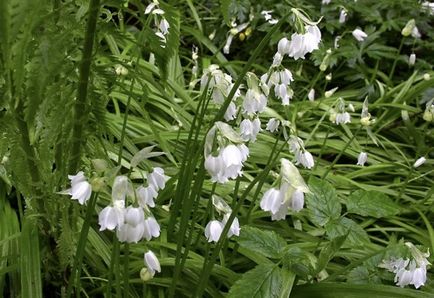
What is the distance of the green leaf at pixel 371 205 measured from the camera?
1.79 m

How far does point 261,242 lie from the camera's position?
67.9 inches

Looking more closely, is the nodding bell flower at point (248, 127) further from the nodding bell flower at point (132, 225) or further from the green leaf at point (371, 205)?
the nodding bell flower at point (132, 225)

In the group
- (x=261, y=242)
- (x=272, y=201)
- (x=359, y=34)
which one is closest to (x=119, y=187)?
(x=272, y=201)

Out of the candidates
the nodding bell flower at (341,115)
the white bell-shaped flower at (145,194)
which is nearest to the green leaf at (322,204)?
the white bell-shaped flower at (145,194)

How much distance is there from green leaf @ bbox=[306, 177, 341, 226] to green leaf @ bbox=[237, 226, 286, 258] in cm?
13

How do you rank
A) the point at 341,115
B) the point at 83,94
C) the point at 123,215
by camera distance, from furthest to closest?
the point at 341,115 → the point at 83,94 → the point at 123,215

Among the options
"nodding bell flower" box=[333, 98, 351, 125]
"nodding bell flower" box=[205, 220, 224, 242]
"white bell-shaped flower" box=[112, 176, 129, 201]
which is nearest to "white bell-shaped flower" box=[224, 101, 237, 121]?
"nodding bell flower" box=[205, 220, 224, 242]

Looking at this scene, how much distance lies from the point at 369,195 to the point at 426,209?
93 centimetres

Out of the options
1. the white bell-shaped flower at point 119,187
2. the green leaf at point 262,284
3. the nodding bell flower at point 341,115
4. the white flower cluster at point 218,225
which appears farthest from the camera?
the nodding bell flower at point 341,115

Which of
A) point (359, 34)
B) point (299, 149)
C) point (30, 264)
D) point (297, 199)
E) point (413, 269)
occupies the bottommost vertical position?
point (359, 34)

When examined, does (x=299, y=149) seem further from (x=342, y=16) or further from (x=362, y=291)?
(x=342, y=16)

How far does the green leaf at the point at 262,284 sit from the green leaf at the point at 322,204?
230 millimetres

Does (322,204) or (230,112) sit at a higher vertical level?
(230,112)

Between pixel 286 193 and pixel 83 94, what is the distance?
556 mm
